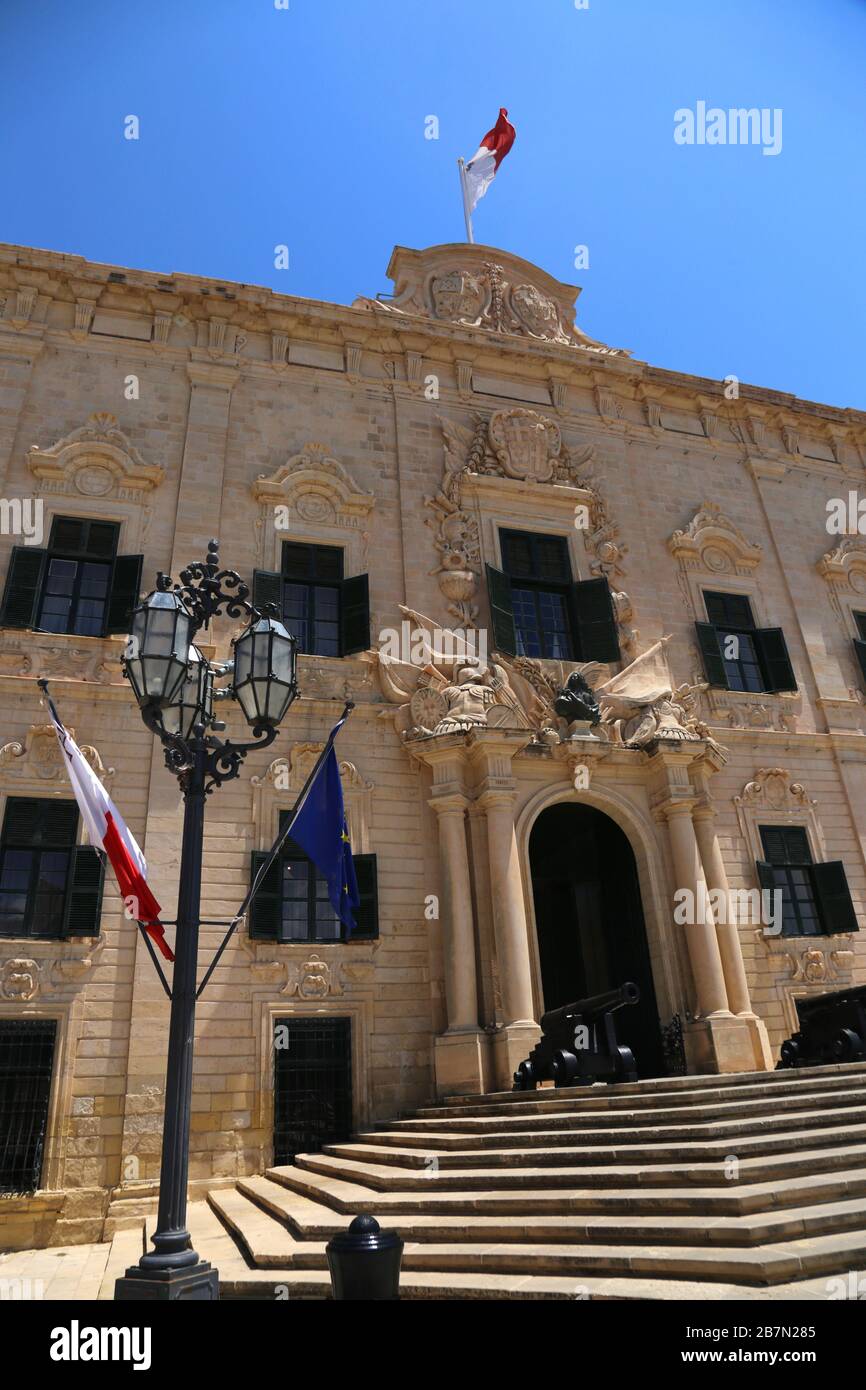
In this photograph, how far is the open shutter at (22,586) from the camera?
1268 centimetres

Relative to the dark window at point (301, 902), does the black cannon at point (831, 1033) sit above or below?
below

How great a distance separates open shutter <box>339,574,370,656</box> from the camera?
14.2 meters

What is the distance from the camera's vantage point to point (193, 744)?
21.0 ft

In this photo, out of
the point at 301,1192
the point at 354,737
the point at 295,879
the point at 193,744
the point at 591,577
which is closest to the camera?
the point at 193,744

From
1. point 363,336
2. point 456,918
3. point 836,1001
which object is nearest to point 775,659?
point 836,1001

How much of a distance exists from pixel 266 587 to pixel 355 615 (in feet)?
5.02

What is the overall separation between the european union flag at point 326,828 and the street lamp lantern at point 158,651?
2.27 metres

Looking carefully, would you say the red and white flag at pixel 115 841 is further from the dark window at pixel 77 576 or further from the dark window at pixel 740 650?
the dark window at pixel 740 650

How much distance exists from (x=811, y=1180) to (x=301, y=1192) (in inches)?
206

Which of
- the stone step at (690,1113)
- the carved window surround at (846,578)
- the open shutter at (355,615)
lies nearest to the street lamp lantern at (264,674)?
the stone step at (690,1113)

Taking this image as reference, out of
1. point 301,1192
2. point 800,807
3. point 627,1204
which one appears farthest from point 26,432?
point 800,807

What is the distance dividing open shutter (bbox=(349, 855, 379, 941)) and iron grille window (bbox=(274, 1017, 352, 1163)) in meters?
1.19

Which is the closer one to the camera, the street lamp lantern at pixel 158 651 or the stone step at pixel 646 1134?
the street lamp lantern at pixel 158 651
